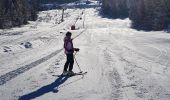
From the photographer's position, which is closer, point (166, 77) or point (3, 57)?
point (166, 77)

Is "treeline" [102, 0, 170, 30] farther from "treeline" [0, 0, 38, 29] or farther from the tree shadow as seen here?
the tree shadow

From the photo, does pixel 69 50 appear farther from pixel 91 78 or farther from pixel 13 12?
pixel 13 12

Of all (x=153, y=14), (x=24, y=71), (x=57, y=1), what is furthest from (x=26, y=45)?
(x=57, y=1)

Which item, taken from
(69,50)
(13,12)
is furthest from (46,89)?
(13,12)

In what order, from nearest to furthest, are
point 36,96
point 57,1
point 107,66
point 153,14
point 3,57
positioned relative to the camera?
point 36,96 → point 107,66 → point 3,57 → point 153,14 → point 57,1

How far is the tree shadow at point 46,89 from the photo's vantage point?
12136mm

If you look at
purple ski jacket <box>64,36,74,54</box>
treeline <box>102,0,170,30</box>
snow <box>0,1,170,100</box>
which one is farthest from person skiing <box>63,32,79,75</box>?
treeline <box>102,0,170,30</box>

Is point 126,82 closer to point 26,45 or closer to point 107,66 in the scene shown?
point 107,66

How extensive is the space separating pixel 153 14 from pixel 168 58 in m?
38.8

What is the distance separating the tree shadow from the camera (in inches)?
478

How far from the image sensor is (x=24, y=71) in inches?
664

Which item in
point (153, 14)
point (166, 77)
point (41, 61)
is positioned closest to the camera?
point (166, 77)

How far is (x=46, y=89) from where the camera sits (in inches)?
520

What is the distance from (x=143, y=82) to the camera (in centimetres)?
1409
